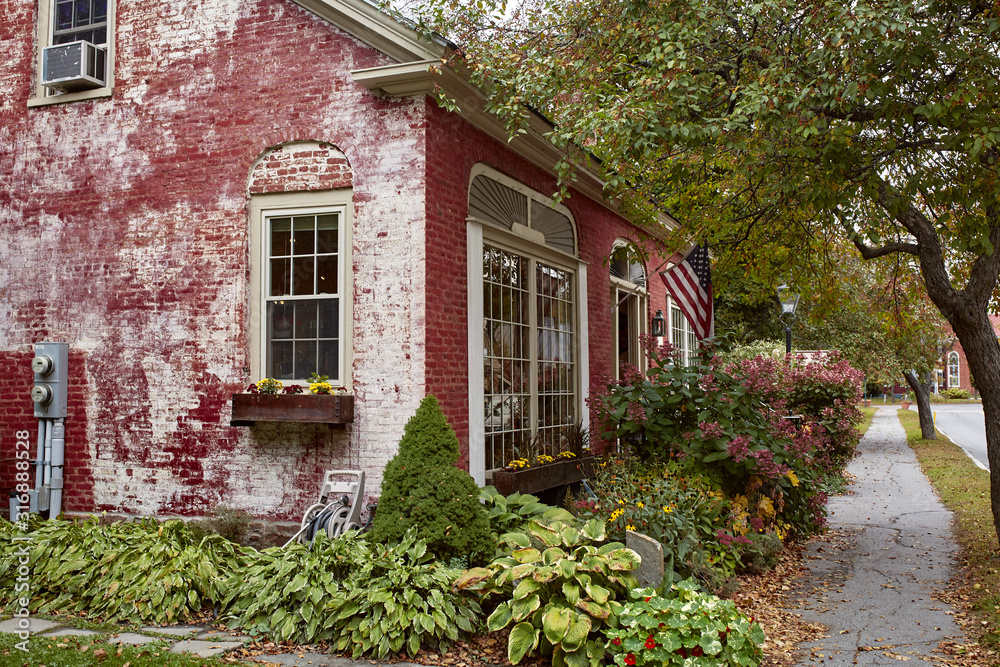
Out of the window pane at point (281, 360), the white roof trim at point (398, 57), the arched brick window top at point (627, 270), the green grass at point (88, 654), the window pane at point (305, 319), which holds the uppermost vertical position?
the white roof trim at point (398, 57)

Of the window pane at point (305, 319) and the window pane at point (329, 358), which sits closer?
the window pane at point (329, 358)

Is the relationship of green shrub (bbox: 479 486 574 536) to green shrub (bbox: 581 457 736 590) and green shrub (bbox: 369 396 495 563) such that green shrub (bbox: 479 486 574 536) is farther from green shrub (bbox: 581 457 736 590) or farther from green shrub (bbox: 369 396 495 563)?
green shrub (bbox: 369 396 495 563)

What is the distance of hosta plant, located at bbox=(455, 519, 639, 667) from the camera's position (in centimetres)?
508

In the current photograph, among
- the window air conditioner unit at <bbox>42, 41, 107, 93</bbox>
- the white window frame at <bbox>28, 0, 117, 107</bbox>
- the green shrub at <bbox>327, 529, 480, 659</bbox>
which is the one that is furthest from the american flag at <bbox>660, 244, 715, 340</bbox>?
the window air conditioner unit at <bbox>42, 41, 107, 93</bbox>

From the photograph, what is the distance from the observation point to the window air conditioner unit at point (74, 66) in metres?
8.36

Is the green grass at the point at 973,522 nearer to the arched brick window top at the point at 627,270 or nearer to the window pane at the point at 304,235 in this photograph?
the arched brick window top at the point at 627,270

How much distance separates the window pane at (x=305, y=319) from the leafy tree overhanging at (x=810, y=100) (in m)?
2.66

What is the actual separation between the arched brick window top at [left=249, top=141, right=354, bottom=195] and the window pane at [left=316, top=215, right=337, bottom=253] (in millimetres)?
309

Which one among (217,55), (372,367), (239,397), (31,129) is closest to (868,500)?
(372,367)

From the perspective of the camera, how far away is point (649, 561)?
5695 mm

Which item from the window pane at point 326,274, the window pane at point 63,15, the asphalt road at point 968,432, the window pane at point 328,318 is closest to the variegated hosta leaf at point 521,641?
the window pane at point 328,318

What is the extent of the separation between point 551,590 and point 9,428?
6632 mm

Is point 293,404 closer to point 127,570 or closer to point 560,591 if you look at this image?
point 127,570

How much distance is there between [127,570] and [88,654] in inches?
45.9
